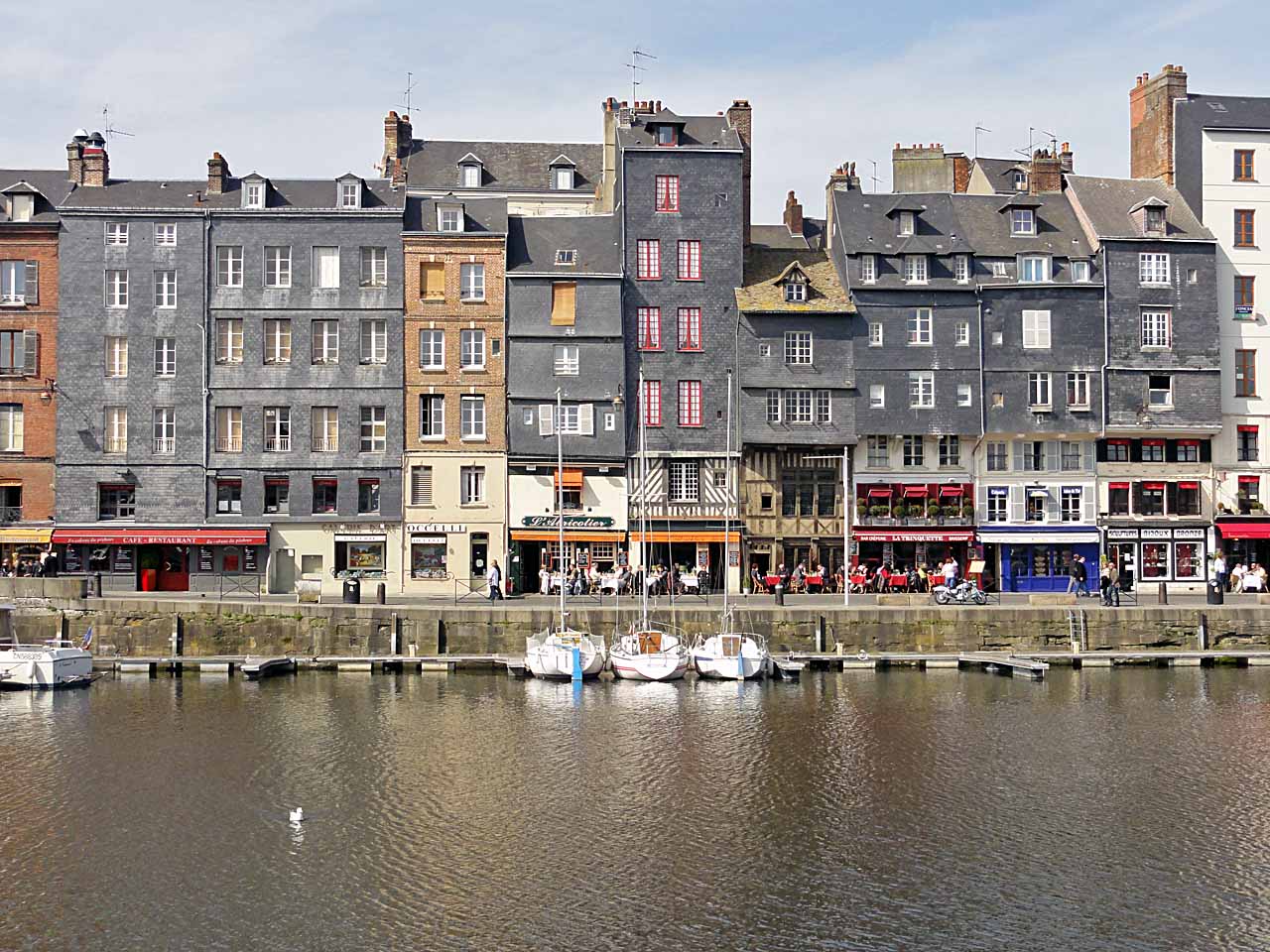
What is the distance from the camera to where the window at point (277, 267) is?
181ft

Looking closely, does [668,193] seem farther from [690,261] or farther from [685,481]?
[685,481]

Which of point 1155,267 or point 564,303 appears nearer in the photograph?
point 564,303

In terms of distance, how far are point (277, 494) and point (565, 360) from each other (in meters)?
12.2

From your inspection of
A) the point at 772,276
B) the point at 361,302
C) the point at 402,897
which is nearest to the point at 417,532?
the point at 361,302

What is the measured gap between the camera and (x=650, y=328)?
5638cm

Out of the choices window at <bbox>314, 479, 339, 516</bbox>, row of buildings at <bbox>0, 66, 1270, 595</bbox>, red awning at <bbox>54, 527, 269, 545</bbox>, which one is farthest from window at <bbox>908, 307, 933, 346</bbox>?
red awning at <bbox>54, 527, 269, 545</bbox>

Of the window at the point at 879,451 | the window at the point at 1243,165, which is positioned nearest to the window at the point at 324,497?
the window at the point at 879,451

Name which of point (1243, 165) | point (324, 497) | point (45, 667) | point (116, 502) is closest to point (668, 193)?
point (324, 497)

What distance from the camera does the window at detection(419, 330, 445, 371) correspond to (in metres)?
55.1

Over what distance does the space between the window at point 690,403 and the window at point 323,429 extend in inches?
525

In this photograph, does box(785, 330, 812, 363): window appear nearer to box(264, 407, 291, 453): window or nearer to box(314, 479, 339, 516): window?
box(314, 479, 339, 516): window

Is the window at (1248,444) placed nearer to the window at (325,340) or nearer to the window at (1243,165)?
the window at (1243,165)

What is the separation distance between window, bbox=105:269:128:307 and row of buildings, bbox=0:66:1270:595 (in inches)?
2.8

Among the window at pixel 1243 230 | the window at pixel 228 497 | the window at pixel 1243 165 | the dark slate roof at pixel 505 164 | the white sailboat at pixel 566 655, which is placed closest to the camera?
the white sailboat at pixel 566 655
